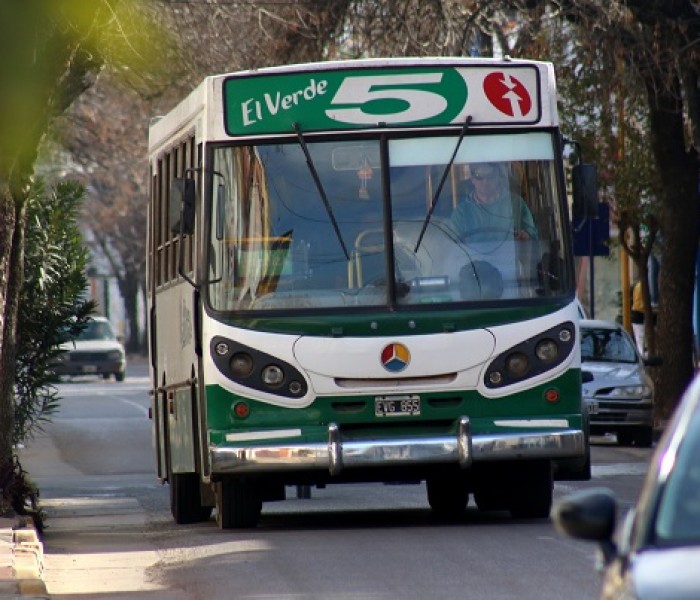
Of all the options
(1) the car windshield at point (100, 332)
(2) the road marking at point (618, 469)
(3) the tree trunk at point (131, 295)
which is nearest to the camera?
(2) the road marking at point (618, 469)

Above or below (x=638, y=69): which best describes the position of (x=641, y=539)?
below

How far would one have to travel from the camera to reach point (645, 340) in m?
33.6

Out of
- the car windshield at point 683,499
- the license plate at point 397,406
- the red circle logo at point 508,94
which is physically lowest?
the car windshield at point 683,499

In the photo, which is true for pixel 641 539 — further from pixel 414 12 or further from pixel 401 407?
pixel 414 12

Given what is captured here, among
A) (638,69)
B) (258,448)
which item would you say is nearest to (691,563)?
(258,448)

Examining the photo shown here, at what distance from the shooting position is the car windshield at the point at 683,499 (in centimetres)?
510

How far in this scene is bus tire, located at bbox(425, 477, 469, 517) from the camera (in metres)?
15.2

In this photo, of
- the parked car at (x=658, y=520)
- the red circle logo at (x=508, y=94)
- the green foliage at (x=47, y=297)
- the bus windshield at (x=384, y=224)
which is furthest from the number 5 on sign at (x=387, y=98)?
the parked car at (x=658, y=520)

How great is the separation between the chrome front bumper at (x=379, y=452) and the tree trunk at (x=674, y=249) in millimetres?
13345

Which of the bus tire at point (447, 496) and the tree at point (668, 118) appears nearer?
the bus tire at point (447, 496)

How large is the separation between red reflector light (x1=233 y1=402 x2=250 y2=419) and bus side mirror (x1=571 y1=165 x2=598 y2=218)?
2.53 meters

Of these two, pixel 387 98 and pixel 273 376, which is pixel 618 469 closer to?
pixel 387 98

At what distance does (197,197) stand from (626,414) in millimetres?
12614

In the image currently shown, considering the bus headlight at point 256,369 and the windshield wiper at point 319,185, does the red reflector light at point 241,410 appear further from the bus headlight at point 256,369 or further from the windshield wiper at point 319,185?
the windshield wiper at point 319,185
